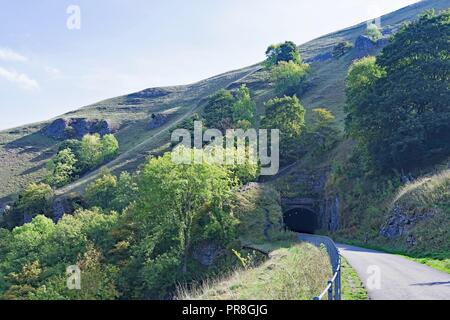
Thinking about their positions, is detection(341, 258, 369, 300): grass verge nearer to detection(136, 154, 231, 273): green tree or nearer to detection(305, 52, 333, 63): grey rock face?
detection(136, 154, 231, 273): green tree

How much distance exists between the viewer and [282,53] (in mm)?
126375

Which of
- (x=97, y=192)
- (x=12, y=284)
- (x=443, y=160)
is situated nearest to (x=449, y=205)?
(x=443, y=160)

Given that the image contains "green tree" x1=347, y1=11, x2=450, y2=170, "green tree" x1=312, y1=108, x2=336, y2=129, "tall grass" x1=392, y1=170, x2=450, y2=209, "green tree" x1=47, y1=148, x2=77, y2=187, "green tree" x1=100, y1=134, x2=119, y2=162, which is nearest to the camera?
"tall grass" x1=392, y1=170, x2=450, y2=209

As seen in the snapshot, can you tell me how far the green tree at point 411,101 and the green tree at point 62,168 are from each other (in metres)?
71.8

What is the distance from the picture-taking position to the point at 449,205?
78.9 feet

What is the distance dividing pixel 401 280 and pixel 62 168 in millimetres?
90934

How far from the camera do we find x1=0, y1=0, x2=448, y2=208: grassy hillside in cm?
9781

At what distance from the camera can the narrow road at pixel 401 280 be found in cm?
1211

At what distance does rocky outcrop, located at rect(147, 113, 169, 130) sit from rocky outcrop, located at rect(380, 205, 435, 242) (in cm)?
10944

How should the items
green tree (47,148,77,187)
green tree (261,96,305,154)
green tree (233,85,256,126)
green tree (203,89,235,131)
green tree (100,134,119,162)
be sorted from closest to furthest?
1. green tree (261,96,305,154)
2. green tree (203,89,235,131)
3. green tree (233,85,256,126)
4. green tree (47,148,77,187)
5. green tree (100,134,119,162)

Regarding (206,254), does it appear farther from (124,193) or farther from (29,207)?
(29,207)

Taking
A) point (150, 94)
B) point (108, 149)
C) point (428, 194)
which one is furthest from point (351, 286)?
point (150, 94)

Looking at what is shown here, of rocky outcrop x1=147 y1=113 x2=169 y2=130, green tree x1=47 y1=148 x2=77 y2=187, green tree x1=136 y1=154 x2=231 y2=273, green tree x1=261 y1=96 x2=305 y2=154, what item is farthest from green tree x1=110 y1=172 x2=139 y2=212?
rocky outcrop x1=147 y1=113 x2=169 y2=130
